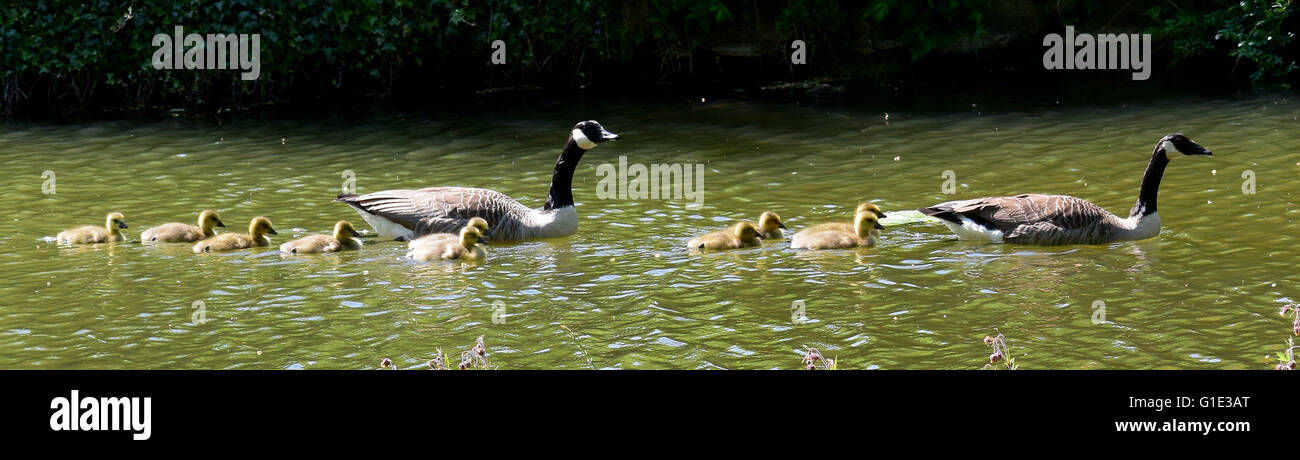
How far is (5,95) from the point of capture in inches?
872

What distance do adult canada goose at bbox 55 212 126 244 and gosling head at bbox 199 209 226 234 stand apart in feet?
2.28

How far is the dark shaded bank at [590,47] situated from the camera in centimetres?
2167

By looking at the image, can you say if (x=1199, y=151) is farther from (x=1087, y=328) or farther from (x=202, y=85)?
(x=202, y=85)

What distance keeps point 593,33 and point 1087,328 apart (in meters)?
15.6

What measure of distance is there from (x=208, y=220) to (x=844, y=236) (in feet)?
19.0

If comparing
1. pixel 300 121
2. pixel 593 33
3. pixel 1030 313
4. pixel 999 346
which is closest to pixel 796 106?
pixel 593 33

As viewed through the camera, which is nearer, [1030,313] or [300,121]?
[1030,313]

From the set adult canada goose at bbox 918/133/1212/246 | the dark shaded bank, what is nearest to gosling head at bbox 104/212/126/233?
adult canada goose at bbox 918/133/1212/246

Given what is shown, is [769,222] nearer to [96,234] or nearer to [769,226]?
[769,226]

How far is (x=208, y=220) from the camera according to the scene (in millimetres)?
12641

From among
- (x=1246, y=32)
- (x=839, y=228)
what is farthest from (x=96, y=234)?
(x=1246, y=32)

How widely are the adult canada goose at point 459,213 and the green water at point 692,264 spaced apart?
197 mm

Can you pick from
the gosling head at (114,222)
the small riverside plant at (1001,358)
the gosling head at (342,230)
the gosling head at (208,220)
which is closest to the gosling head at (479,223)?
the gosling head at (342,230)

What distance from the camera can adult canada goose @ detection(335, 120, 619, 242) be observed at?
12672 millimetres
